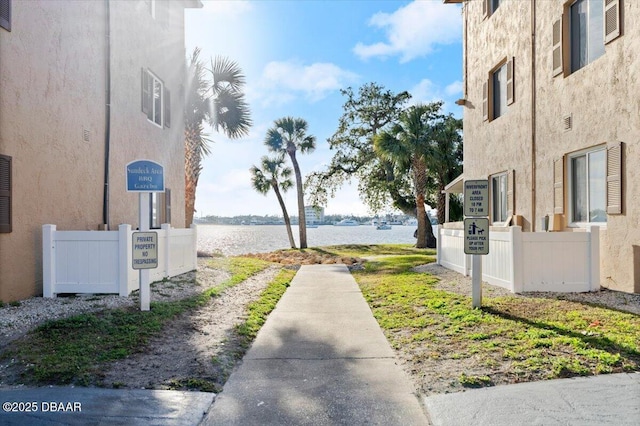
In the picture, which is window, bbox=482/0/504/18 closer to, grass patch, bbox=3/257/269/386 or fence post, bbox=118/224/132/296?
fence post, bbox=118/224/132/296

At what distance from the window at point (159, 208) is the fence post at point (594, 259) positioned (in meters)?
11.1

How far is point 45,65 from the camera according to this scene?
8.63m

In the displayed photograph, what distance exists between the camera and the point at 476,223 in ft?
24.3

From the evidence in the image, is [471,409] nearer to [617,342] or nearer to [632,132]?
[617,342]

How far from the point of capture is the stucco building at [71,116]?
775 centimetres

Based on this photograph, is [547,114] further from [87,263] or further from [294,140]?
[294,140]

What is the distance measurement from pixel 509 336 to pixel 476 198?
251cm

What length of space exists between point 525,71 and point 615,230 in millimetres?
5196

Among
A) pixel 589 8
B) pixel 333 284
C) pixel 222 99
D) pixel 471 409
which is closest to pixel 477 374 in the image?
pixel 471 409

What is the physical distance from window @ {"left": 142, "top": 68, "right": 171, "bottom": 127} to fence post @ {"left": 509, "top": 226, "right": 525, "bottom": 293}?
10202mm

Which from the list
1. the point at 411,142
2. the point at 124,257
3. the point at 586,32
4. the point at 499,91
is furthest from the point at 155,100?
the point at 411,142

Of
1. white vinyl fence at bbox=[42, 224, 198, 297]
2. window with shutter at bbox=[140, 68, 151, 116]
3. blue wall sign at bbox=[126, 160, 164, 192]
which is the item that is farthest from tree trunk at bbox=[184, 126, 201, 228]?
blue wall sign at bbox=[126, 160, 164, 192]

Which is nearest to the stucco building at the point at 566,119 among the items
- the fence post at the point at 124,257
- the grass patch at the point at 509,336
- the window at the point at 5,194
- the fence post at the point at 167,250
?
the grass patch at the point at 509,336

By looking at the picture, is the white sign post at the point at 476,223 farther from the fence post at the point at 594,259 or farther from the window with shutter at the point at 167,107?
the window with shutter at the point at 167,107
